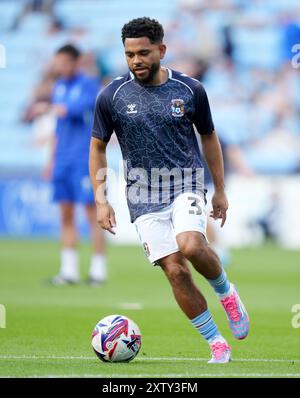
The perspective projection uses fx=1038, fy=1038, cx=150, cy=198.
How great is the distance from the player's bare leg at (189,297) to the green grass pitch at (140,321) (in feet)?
0.61

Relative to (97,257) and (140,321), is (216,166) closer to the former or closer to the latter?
(140,321)

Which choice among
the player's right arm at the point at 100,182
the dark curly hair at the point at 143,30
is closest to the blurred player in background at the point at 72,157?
the player's right arm at the point at 100,182

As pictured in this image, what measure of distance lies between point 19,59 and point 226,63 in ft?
19.9

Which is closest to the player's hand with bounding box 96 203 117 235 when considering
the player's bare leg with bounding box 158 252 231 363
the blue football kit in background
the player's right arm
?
the player's right arm

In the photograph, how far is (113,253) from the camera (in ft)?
66.0

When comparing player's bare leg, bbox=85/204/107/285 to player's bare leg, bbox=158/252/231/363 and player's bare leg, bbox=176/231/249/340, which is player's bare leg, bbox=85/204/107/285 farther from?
player's bare leg, bbox=158/252/231/363

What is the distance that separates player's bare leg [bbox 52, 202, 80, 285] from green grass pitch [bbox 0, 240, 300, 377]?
0.34 metres

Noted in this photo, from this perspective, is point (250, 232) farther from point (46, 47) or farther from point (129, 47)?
point (129, 47)

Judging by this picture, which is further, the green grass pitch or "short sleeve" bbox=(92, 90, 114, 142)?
"short sleeve" bbox=(92, 90, 114, 142)

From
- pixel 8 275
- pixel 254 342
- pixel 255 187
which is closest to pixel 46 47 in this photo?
pixel 255 187

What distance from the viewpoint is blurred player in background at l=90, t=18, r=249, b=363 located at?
725 cm

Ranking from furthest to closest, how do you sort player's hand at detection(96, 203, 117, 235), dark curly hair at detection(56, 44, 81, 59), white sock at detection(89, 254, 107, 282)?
1. white sock at detection(89, 254, 107, 282)
2. dark curly hair at detection(56, 44, 81, 59)
3. player's hand at detection(96, 203, 117, 235)

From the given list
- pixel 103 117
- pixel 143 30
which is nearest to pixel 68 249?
pixel 103 117

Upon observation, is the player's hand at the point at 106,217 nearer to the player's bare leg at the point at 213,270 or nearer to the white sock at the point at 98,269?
the player's bare leg at the point at 213,270
